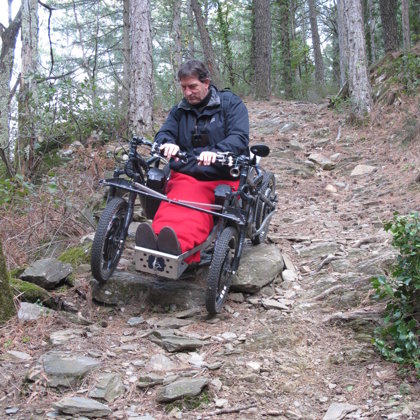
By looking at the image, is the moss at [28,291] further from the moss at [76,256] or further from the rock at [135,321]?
the moss at [76,256]

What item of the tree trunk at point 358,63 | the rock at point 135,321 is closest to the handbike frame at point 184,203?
the rock at point 135,321

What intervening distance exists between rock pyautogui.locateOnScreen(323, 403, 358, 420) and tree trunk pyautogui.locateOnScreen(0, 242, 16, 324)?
7.69ft

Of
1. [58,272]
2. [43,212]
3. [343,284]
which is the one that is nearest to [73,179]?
[43,212]

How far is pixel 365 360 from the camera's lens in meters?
3.42

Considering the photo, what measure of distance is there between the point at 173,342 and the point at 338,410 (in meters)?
1.26

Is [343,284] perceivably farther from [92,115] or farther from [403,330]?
[92,115]

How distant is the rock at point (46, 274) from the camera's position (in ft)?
14.1

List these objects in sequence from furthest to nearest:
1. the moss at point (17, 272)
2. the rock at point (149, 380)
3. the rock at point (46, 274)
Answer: the moss at point (17, 272) → the rock at point (46, 274) → the rock at point (149, 380)

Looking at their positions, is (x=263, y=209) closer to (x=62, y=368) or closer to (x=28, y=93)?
(x=62, y=368)

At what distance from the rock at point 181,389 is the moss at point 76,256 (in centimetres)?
218

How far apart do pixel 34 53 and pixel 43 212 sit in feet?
17.4

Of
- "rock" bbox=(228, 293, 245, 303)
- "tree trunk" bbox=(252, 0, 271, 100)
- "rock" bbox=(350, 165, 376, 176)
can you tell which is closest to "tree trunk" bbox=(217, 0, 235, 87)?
"tree trunk" bbox=(252, 0, 271, 100)

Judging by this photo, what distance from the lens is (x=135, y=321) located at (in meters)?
4.14

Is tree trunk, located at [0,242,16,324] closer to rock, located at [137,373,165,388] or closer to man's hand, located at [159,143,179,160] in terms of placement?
rock, located at [137,373,165,388]
